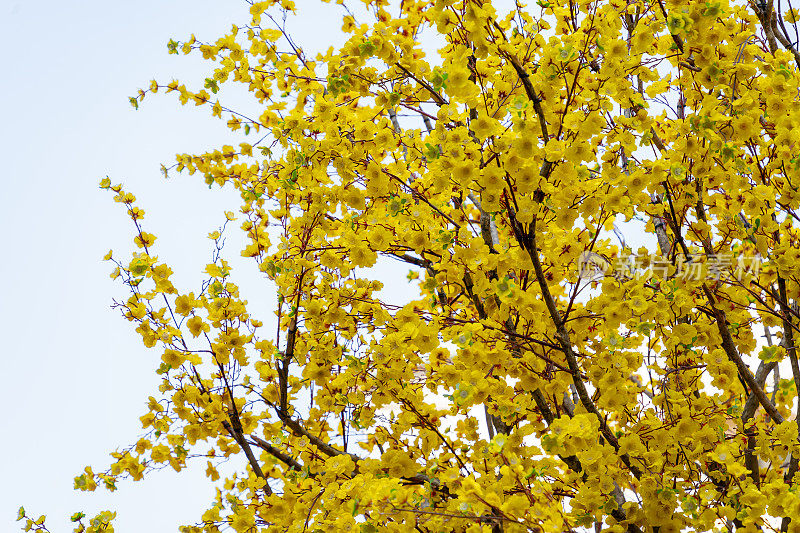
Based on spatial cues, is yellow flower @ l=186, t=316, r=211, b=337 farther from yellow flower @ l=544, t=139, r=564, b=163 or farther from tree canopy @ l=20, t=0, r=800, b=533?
yellow flower @ l=544, t=139, r=564, b=163

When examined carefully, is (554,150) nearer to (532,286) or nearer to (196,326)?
(532,286)

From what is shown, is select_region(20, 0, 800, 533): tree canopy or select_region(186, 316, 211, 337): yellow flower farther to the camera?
select_region(186, 316, 211, 337): yellow flower

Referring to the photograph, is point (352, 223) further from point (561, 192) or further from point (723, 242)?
point (723, 242)

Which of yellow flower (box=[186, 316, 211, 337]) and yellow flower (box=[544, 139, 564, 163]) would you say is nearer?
yellow flower (box=[544, 139, 564, 163])

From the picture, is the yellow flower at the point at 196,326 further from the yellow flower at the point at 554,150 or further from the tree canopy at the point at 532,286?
the yellow flower at the point at 554,150

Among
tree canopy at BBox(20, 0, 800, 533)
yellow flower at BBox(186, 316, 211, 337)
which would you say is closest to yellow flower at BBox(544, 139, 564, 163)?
tree canopy at BBox(20, 0, 800, 533)

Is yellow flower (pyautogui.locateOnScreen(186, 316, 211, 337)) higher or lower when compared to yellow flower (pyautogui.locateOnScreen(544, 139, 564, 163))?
lower

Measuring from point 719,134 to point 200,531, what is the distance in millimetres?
3316

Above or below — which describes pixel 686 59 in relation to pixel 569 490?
above

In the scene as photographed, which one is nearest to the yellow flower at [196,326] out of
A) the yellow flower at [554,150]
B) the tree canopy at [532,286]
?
the tree canopy at [532,286]

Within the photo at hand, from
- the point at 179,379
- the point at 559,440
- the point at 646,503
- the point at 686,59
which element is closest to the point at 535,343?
the point at 559,440

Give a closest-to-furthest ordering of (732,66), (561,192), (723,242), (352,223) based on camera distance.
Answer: (561,192)
(732,66)
(352,223)
(723,242)

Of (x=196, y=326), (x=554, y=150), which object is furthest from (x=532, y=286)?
(x=196, y=326)

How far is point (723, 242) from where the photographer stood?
3141mm
